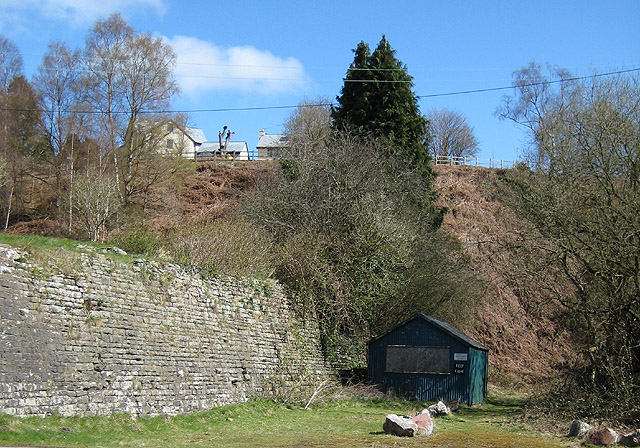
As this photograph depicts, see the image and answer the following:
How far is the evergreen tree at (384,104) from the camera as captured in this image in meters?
33.0

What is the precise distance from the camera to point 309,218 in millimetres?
26969

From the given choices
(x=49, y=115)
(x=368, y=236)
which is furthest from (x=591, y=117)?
(x=49, y=115)

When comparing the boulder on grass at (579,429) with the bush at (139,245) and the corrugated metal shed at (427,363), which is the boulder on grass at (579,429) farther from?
the bush at (139,245)

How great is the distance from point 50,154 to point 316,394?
22.8 meters

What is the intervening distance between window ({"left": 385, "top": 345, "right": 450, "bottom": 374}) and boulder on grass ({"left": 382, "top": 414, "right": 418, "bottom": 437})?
316 inches

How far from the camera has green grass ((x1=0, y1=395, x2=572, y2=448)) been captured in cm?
1188

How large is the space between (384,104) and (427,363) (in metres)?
15.5

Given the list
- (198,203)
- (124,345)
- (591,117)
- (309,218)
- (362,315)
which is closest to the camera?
(124,345)

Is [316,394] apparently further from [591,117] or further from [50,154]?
[50,154]

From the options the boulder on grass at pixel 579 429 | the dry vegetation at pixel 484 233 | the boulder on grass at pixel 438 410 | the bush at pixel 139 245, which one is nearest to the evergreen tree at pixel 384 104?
the dry vegetation at pixel 484 233

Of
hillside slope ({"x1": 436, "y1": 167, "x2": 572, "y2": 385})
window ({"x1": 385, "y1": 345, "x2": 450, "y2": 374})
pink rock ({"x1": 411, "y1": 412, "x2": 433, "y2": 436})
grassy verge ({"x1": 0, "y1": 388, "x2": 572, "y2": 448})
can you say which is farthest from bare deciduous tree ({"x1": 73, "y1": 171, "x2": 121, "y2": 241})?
pink rock ({"x1": 411, "y1": 412, "x2": 433, "y2": 436})

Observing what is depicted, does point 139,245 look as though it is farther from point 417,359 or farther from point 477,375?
point 477,375

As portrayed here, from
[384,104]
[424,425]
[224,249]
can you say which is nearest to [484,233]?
[384,104]

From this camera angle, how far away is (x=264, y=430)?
→ 1510cm
